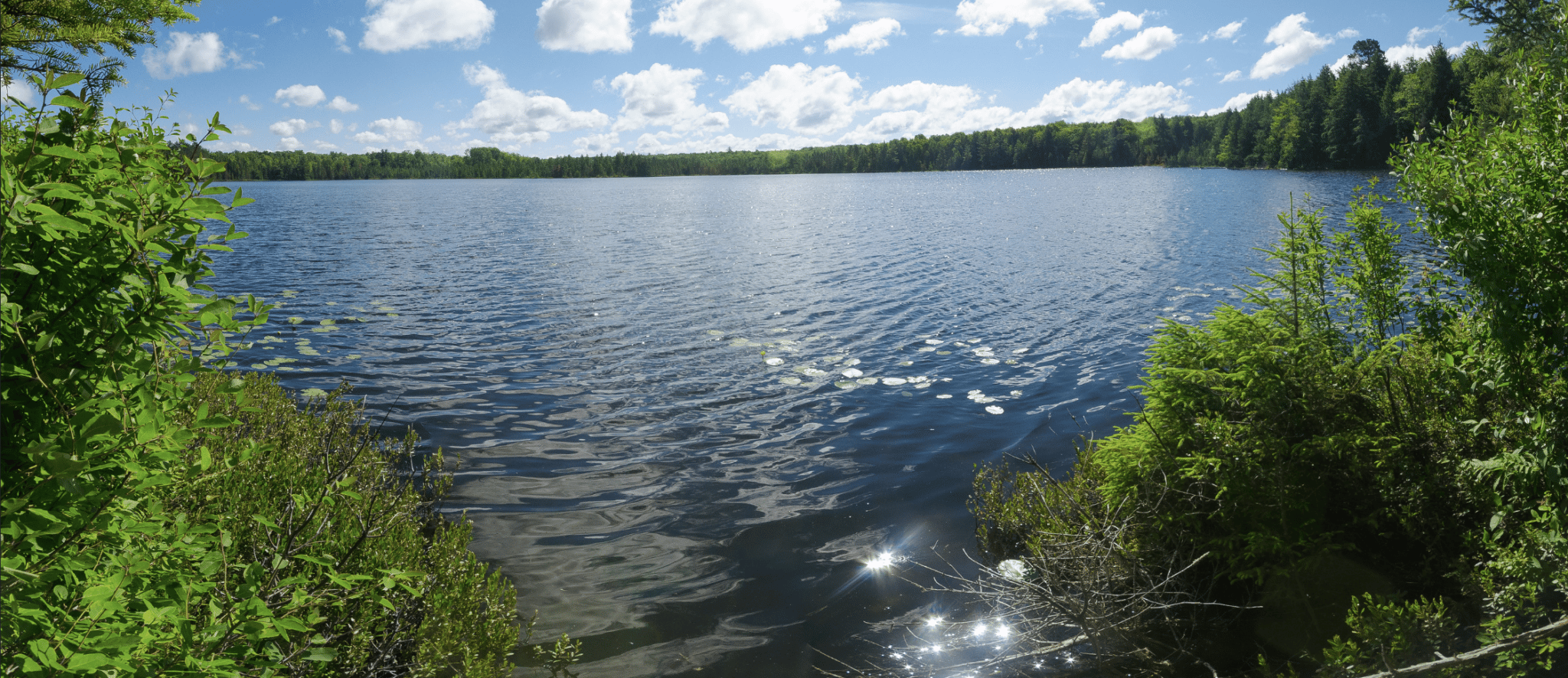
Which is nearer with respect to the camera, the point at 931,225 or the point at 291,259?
the point at 291,259

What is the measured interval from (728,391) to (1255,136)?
133265 millimetres

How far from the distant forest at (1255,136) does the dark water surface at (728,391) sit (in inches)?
208

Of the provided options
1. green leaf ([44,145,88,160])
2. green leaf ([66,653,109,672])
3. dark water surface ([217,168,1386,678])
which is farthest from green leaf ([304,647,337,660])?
dark water surface ([217,168,1386,678])

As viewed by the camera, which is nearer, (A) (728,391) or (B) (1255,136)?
(A) (728,391)

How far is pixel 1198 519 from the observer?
19.9 ft

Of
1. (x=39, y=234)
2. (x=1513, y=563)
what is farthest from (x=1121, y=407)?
(x=39, y=234)

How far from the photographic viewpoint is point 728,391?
13.7 meters

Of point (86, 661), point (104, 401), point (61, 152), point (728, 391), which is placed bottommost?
point (728, 391)

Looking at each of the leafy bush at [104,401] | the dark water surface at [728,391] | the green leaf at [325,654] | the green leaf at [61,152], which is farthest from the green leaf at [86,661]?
the dark water surface at [728,391]

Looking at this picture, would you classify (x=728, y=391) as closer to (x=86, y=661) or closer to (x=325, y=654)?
(x=325, y=654)

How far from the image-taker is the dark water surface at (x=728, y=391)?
7.46 meters

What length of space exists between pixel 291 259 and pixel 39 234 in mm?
33263

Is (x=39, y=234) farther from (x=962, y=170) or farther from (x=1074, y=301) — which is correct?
(x=962, y=170)

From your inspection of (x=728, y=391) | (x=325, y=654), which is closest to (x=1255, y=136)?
(x=728, y=391)
